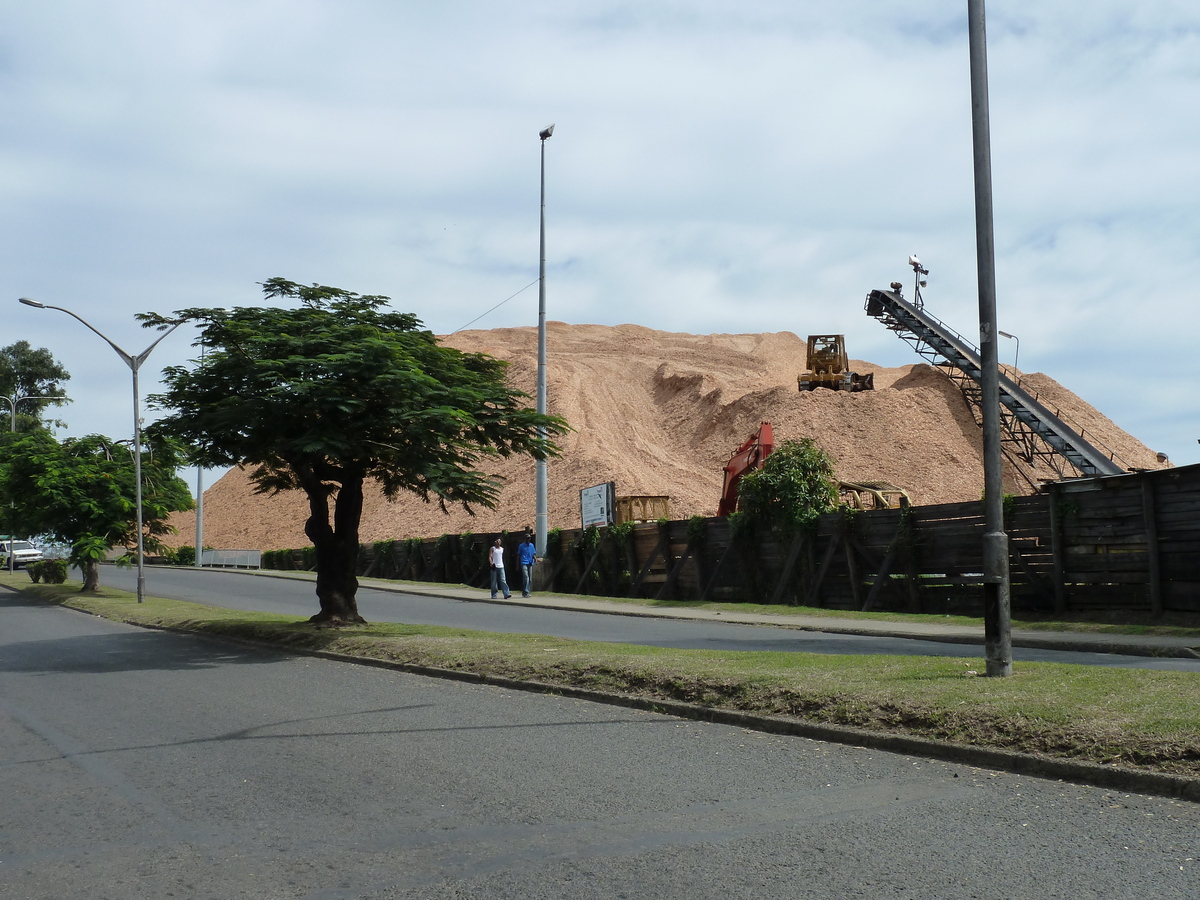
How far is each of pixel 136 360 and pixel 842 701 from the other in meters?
24.8

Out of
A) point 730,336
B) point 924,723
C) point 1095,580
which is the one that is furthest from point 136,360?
point 730,336

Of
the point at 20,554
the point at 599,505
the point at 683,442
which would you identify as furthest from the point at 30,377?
the point at 599,505

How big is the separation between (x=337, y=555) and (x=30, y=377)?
83.8m

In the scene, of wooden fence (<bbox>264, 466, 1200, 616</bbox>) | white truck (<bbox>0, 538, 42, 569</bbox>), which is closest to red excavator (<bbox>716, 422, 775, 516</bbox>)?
wooden fence (<bbox>264, 466, 1200, 616</bbox>)

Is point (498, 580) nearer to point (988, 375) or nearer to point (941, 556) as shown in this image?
point (941, 556)

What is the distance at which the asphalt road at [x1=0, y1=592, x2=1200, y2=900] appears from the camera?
482 centimetres

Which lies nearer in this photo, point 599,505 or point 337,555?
point 337,555

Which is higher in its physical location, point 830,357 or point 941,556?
point 830,357

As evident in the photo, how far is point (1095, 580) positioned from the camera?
1941 cm

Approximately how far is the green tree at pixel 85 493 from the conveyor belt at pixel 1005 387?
3274 cm

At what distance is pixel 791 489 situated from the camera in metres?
25.8

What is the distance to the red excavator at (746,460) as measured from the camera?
30.9 m

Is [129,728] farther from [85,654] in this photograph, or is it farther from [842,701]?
[85,654]

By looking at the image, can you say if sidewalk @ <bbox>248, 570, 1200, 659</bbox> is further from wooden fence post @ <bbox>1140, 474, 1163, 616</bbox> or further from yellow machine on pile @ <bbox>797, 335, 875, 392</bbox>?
yellow machine on pile @ <bbox>797, 335, 875, 392</bbox>
